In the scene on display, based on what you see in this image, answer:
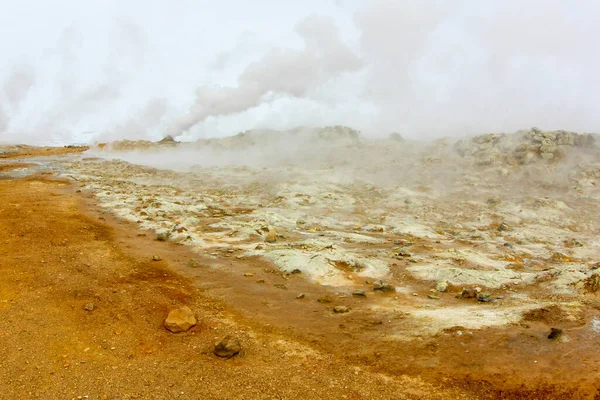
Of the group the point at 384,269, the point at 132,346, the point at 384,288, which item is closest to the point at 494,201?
the point at 384,269

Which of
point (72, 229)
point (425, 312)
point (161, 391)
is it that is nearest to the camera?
point (161, 391)

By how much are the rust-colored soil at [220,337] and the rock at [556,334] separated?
0.43 feet

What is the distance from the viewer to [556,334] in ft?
17.9

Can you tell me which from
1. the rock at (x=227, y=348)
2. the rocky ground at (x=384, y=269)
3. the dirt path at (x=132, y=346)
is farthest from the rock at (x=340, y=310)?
the rock at (x=227, y=348)

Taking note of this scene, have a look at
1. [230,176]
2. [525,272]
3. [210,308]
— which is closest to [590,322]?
[525,272]

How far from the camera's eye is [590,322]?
6.02 m

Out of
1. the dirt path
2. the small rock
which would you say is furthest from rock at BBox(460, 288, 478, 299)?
the small rock

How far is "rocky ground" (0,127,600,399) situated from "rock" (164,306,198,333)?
64 millimetres

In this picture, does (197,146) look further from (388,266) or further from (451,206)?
(388,266)

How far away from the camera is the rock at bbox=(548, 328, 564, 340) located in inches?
214

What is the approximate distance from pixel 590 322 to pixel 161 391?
21.5 ft

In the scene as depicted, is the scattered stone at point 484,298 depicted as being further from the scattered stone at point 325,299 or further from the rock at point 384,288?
the scattered stone at point 325,299

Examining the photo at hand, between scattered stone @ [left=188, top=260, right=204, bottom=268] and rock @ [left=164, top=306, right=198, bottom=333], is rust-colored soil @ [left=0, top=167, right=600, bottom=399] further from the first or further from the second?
scattered stone @ [left=188, top=260, right=204, bottom=268]

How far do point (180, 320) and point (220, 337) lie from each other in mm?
749
